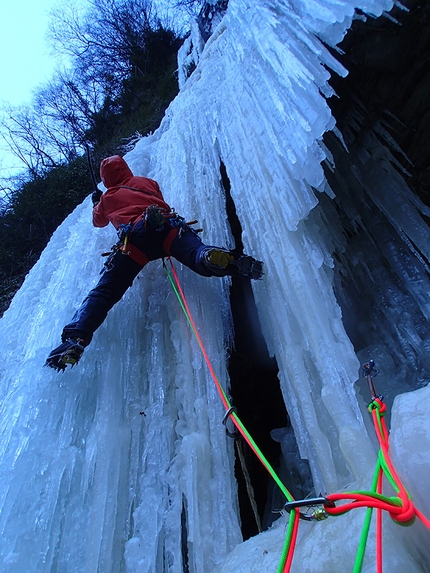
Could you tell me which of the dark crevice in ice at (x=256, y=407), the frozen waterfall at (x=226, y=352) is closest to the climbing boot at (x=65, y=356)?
the frozen waterfall at (x=226, y=352)

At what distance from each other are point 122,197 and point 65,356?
4.22 ft

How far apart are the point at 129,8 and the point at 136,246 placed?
11577mm

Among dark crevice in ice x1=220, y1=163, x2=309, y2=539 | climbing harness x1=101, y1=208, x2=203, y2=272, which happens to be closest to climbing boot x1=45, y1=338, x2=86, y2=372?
climbing harness x1=101, y1=208, x2=203, y2=272

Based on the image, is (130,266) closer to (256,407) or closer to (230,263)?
(230,263)

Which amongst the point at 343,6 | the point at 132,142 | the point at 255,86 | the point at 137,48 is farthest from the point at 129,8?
the point at 343,6

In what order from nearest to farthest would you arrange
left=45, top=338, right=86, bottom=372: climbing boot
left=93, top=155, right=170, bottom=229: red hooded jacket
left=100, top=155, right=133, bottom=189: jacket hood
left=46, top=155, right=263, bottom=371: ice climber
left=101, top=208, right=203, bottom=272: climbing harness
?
left=45, top=338, right=86, bottom=372: climbing boot → left=46, top=155, right=263, bottom=371: ice climber → left=101, top=208, right=203, bottom=272: climbing harness → left=93, top=155, right=170, bottom=229: red hooded jacket → left=100, top=155, right=133, bottom=189: jacket hood

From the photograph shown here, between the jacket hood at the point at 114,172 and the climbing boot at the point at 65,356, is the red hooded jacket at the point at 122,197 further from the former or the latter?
the climbing boot at the point at 65,356

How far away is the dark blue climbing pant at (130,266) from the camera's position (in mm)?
2369

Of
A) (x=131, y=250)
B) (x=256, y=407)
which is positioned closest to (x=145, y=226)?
(x=131, y=250)

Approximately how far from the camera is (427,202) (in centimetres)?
357

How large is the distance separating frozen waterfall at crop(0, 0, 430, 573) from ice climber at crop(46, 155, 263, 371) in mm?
183

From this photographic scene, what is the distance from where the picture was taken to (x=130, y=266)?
262 cm

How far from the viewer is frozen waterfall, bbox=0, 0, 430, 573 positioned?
1585 mm

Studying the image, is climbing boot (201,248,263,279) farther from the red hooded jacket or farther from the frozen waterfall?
the red hooded jacket
